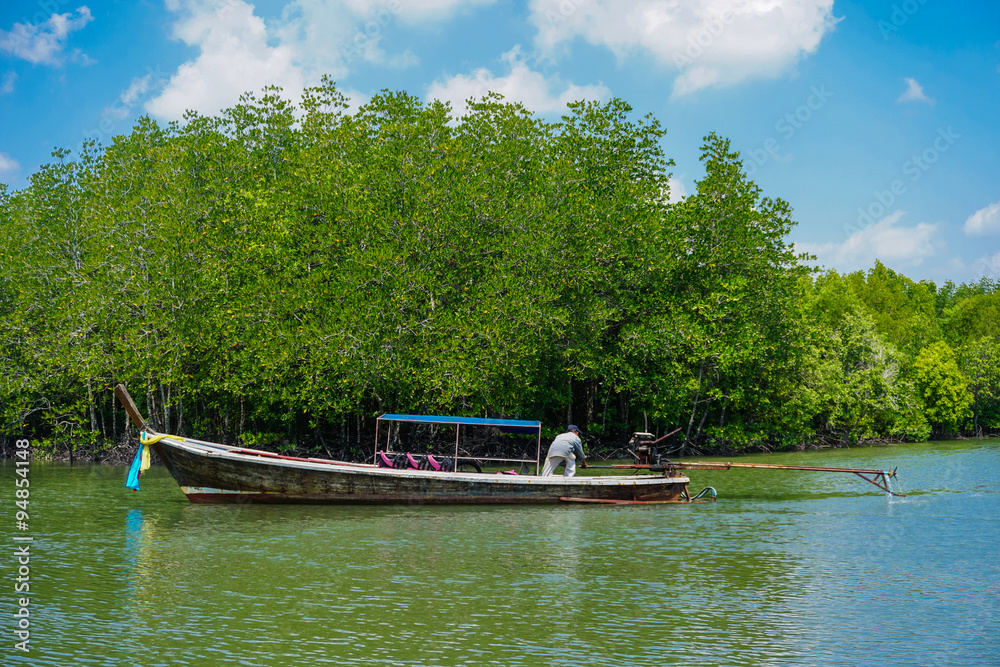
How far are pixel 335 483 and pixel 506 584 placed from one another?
855cm

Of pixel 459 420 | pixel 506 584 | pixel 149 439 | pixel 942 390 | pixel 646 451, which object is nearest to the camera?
pixel 506 584

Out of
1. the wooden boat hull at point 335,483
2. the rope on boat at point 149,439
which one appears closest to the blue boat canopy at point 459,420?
the wooden boat hull at point 335,483

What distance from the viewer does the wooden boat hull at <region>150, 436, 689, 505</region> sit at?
65.5 ft

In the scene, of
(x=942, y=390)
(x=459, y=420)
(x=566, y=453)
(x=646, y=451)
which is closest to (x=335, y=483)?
(x=459, y=420)

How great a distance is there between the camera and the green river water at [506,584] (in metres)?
9.63

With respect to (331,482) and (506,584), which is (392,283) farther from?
(506,584)

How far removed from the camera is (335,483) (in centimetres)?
2027

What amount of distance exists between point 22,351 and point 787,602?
94.8 feet

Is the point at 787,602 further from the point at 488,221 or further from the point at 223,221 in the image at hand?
the point at 223,221

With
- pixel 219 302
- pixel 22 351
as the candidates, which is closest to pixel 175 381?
pixel 219 302

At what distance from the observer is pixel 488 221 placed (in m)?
31.0

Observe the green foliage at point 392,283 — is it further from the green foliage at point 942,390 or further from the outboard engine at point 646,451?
the green foliage at point 942,390

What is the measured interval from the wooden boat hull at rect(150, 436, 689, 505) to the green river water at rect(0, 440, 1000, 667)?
1.21ft

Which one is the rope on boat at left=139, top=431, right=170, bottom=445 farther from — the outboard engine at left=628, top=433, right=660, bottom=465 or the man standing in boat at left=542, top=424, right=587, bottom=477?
the outboard engine at left=628, top=433, right=660, bottom=465
